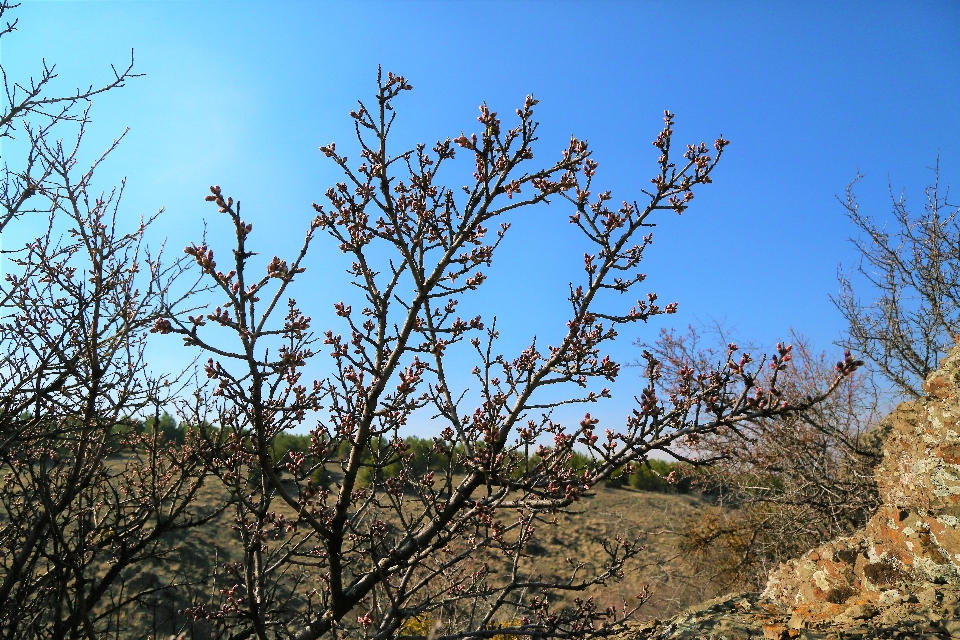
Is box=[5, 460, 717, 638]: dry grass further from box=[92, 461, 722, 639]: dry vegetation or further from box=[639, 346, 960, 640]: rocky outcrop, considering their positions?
box=[639, 346, 960, 640]: rocky outcrop

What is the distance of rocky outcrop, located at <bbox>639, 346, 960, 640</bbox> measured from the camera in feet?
11.8

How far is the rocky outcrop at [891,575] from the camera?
3.60 meters

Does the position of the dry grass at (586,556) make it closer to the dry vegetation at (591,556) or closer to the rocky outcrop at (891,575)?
the dry vegetation at (591,556)

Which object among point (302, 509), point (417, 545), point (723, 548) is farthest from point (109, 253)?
point (723, 548)

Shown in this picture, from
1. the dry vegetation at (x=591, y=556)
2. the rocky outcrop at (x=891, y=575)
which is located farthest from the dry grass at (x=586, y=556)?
the rocky outcrop at (x=891, y=575)

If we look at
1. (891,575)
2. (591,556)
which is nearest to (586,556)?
(591,556)

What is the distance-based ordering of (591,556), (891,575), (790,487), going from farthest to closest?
(591,556) → (790,487) → (891,575)

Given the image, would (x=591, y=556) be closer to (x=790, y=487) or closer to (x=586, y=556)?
(x=586, y=556)

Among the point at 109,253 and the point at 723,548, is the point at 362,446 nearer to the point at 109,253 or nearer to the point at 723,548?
the point at 109,253

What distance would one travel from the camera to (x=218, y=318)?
7.50ft

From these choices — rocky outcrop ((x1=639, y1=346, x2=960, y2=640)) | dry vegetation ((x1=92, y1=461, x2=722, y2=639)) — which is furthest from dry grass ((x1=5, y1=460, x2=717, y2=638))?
rocky outcrop ((x1=639, y1=346, x2=960, y2=640))

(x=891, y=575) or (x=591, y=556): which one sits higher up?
(x=891, y=575)

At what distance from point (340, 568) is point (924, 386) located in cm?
568

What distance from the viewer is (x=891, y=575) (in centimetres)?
405
